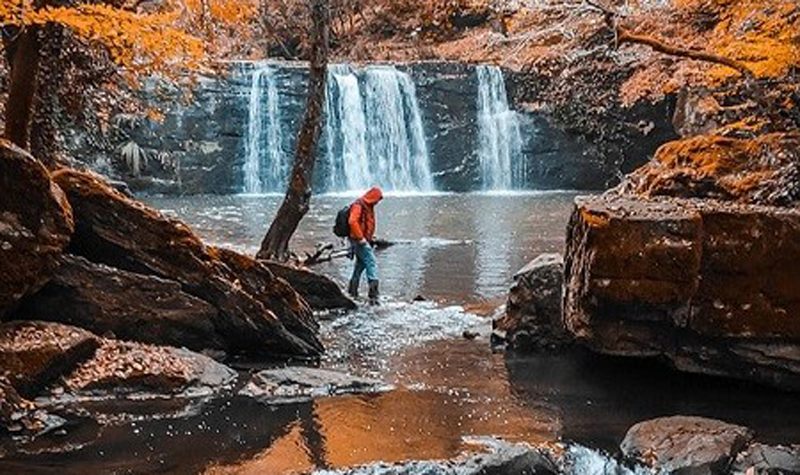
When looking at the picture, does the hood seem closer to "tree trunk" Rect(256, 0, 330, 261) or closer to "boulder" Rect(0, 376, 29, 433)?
"tree trunk" Rect(256, 0, 330, 261)

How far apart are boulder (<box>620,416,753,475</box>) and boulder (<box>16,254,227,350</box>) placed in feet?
14.4

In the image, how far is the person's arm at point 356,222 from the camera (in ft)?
41.9

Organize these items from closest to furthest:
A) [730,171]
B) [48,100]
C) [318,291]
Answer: [730,171] → [48,100] → [318,291]

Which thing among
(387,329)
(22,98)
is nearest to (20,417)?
(22,98)

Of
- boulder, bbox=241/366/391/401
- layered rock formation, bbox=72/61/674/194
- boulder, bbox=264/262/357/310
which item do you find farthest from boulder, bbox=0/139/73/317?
layered rock formation, bbox=72/61/674/194

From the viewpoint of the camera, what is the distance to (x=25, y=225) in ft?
25.9

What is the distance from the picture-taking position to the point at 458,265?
54.4 ft

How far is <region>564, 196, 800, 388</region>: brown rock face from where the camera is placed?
25.0 ft

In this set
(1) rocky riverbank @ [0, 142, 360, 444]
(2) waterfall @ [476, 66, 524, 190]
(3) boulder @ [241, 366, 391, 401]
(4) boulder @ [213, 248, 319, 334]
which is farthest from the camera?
(2) waterfall @ [476, 66, 524, 190]

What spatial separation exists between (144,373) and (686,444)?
4.49 meters

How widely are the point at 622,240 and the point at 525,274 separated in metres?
2.52

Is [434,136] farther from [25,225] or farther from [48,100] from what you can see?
[25,225]

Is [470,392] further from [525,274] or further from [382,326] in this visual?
[382,326]

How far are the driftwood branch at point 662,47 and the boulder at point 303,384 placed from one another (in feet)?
18.0
